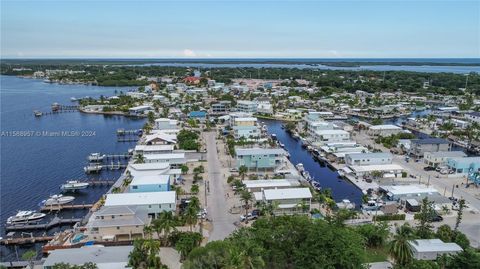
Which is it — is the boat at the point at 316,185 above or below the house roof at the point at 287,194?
below

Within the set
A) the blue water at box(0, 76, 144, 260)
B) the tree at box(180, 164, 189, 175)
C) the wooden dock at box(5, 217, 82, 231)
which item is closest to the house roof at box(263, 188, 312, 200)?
the tree at box(180, 164, 189, 175)

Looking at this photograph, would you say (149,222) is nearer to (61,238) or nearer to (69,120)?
(61,238)

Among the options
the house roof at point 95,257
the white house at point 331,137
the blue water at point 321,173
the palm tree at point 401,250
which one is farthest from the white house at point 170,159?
the palm tree at point 401,250

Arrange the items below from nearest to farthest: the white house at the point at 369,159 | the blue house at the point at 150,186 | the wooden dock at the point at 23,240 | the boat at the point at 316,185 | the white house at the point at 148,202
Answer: the wooden dock at the point at 23,240, the white house at the point at 148,202, the blue house at the point at 150,186, the boat at the point at 316,185, the white house at the point at 369,159

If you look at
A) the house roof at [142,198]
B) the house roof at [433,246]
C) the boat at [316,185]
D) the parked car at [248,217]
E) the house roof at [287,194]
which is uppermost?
the house roof at [142,198]

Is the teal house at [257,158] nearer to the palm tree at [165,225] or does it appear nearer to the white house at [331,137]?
the white house at [331,137]
